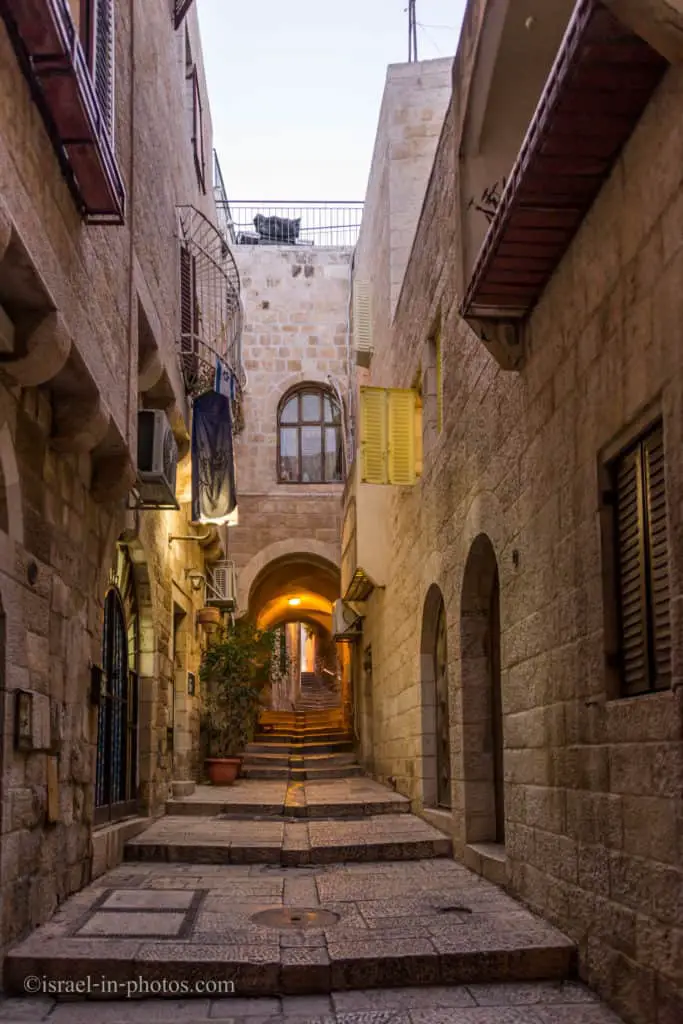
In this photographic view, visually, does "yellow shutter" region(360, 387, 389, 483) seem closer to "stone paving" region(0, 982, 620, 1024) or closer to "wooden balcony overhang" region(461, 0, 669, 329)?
"wooden balcony overhang" region(461, 0, 669, 329)

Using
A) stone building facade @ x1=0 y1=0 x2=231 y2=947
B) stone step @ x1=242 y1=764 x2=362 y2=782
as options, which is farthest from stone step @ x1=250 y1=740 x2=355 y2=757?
stone building facade @ x1=0 y1=0 x2=231 y2=947

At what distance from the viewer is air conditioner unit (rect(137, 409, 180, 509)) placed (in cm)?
855

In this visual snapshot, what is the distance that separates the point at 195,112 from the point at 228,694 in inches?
308

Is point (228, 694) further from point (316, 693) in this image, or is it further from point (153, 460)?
point (316, 693)

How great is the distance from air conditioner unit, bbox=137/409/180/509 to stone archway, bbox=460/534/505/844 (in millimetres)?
2580

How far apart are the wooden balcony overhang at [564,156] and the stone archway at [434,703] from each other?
4.26 m

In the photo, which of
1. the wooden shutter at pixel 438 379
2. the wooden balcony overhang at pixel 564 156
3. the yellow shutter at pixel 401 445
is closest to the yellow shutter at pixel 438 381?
the wooden shutter at pixel 438 379

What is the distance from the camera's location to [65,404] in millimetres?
6191

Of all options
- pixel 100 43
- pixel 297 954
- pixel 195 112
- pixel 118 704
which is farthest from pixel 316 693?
pixel 297 954

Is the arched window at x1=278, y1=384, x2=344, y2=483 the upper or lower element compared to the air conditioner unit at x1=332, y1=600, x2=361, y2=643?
upper

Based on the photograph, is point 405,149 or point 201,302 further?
point 405,149

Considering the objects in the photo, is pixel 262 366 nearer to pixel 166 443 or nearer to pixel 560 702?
pixel 166 443

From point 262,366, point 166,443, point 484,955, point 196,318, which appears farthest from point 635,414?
point 262,366

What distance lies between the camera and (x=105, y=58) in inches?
257
